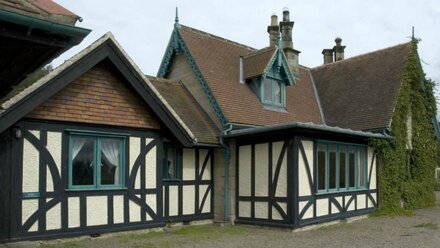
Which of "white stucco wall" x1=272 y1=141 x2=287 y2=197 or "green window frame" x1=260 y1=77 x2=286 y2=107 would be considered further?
"green window frame" x1=260 y1=77 x2=286 y2=107

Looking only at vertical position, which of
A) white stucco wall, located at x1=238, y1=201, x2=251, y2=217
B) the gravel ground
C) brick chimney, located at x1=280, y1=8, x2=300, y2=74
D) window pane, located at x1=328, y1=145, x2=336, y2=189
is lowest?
the gravel ground

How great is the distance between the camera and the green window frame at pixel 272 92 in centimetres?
1670

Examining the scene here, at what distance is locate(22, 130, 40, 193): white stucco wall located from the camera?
32.1 feet

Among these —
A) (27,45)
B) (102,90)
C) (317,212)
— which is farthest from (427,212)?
(27,45)

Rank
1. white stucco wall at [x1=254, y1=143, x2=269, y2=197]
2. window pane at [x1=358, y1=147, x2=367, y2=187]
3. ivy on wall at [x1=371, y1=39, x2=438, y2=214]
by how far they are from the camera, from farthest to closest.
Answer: ivy on wall at [x1=371, y1=39, x2=438, y2=214] → window pane at [x1=358, y1=147, x2=367, y2=187] → white stucco wall at [x1=254, y1=143, x2=269, y2=197]

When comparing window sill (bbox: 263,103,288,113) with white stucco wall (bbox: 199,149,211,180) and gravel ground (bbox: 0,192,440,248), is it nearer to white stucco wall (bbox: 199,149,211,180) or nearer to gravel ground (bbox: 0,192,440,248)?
white stucco wall (bbox: 199,149,211,180)

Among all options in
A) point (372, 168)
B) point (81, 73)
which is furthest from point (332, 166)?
point (81, 73)

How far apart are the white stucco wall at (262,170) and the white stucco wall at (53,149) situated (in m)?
5.90

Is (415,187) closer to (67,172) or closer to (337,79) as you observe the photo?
(337,79)

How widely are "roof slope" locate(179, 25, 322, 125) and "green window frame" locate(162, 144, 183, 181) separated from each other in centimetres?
196

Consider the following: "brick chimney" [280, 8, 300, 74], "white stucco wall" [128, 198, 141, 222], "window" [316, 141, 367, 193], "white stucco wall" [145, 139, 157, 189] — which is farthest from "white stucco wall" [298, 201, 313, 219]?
"brick chimney" [280, 8, 300, 74]

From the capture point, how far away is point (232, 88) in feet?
52.7

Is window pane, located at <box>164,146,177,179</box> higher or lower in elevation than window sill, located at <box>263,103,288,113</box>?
lower

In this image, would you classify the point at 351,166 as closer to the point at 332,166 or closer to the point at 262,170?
the point at 332,166
